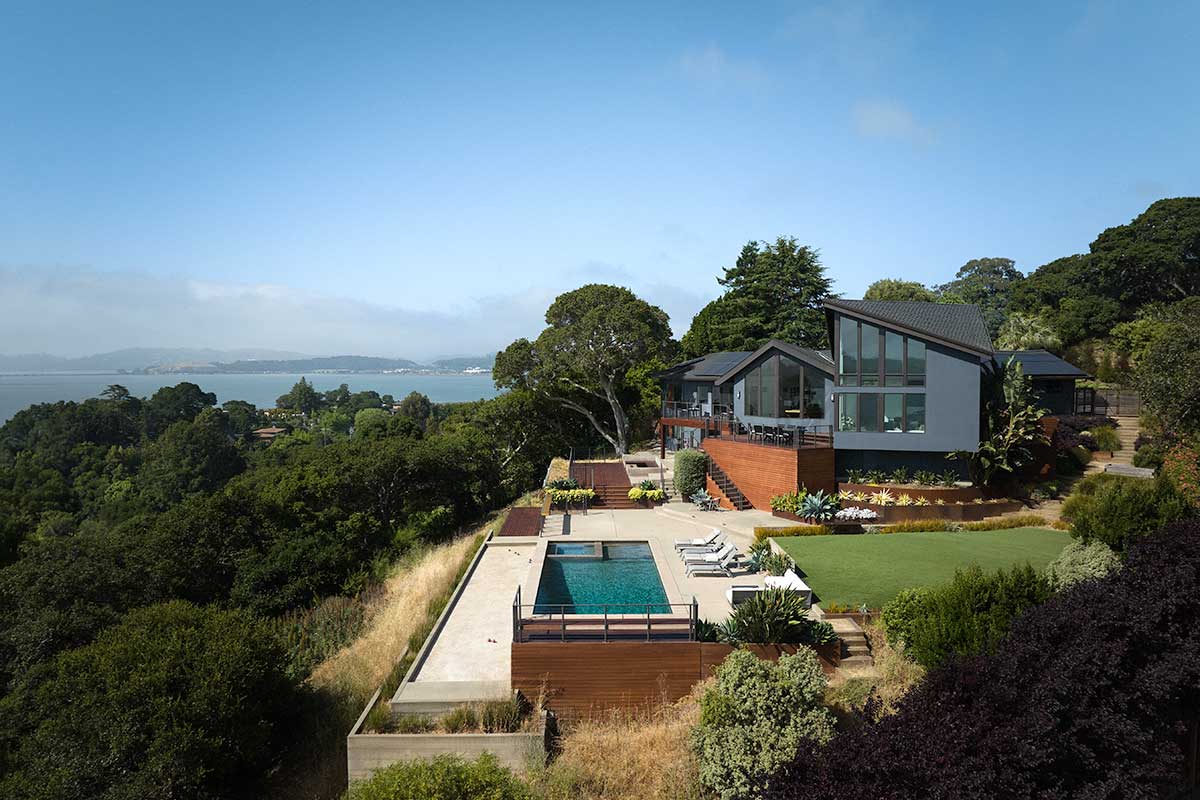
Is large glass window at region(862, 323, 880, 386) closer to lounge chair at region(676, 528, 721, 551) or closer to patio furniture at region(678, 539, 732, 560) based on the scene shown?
lounge chair at region(676, 528, 721, 551)

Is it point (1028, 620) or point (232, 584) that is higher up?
point (1028, 620)

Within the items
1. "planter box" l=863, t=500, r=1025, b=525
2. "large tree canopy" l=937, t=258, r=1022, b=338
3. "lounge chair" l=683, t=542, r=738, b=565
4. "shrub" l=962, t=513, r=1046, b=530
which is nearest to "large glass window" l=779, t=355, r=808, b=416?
"planter box" l=863, t=500, r=1025, b=525

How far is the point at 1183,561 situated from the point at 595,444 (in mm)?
31037

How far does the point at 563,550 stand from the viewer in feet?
63.9

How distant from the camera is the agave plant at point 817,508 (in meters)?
20.9

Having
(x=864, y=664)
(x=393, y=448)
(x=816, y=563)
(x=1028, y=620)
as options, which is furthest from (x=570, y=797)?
(x=393, y=448)

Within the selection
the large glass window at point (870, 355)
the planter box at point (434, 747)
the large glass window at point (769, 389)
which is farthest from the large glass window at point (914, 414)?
the planter box at point (434, 747)

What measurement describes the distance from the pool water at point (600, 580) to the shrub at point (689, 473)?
6384mm

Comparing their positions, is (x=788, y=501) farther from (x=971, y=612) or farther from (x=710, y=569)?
(x=971, y=612)

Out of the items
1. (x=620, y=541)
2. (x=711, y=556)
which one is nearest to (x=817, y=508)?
(x=711, y=556)

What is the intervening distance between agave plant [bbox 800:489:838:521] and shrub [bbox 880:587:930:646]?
24.6ft

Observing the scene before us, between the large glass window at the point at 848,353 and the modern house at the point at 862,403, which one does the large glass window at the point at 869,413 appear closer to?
the modern house at the point at 862,403

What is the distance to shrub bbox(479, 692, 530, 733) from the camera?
11.1 meters

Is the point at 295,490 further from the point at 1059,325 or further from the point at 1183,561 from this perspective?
the point at 1059,325
